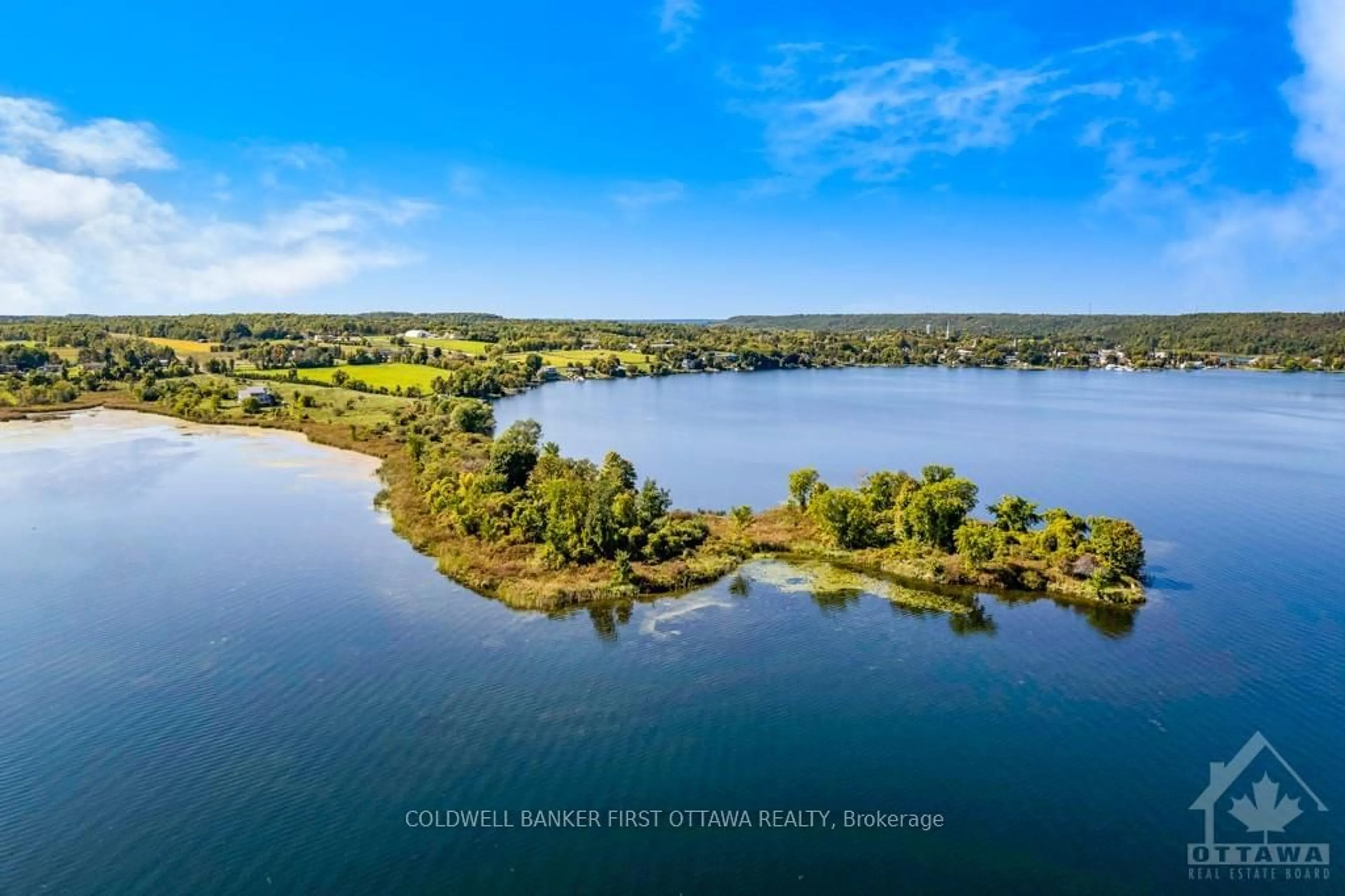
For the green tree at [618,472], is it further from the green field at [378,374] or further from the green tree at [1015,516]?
the green field at [378,374]

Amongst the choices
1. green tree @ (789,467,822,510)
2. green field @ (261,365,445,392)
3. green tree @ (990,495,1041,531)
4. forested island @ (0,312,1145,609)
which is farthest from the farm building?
green tree @ (990,495,1041,531)

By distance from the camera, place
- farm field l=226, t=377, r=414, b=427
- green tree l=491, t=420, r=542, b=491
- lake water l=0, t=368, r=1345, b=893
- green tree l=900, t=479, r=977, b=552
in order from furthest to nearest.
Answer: farm field l=226, t=377, r=414, b=427 → green tree l=491, t=420, r=542, b=491 → green tree l=900, t=479, r=977, b=552 → lake water l=0, t=368, r=1345, b=893

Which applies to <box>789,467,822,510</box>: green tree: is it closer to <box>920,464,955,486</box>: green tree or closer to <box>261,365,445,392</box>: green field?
<box>920,464,955,486</box>: green tree

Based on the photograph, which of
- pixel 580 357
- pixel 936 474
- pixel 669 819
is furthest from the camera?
pixel 580 357

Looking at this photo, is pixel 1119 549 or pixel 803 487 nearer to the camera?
pixel 1119 549

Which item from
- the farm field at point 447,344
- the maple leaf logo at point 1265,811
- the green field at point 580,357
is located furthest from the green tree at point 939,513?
the farm field at point 447,344

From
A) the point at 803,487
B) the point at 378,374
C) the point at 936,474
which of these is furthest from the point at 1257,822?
the point at 378,374

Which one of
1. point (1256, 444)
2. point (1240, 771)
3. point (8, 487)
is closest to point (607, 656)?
point (1240, 771)

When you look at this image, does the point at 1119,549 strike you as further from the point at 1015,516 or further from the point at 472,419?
the point at 472,419
